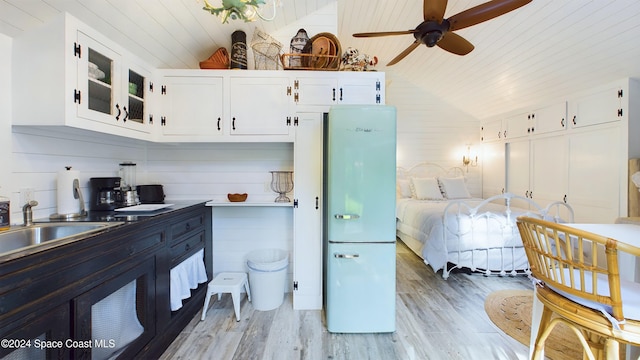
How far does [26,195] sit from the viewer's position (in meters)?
1.50

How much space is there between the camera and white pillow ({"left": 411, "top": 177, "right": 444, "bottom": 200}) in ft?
14.8

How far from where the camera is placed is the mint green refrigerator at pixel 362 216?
202 centimetres

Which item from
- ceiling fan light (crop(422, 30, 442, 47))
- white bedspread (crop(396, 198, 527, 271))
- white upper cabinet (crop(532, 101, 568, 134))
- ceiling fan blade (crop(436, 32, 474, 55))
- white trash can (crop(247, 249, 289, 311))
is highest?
ceiling fan blade (crop(436, 32, 474, 55))

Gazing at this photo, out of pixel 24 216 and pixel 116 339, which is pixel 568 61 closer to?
pixel 116 339

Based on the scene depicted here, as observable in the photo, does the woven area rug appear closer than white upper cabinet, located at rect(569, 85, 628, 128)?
Yes

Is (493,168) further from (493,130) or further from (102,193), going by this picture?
(102,193)

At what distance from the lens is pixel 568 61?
9.81 ft

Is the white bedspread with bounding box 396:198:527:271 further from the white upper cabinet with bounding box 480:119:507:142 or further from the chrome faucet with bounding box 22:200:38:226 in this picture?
the chrome faucet with bounding box 22:200:38:226

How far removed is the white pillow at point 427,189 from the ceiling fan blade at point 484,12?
10.1 ft

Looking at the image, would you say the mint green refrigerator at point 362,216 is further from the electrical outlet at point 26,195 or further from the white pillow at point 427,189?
the white pillow at point 427,189

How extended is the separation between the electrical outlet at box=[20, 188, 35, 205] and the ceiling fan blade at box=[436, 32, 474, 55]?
3.01m

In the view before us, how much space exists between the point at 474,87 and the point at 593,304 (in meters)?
4.11

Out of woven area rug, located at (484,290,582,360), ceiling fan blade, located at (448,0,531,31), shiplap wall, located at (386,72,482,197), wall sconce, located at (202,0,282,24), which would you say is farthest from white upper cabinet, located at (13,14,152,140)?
shiplap wall, located at (386,72,482,197)

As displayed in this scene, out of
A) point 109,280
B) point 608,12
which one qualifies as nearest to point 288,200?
point 109,280
